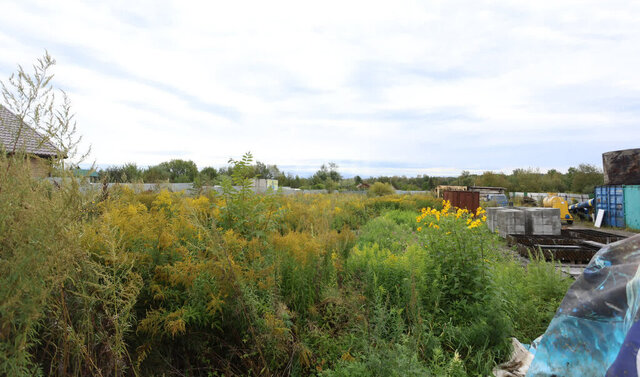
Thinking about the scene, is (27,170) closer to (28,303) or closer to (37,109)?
(37,109)

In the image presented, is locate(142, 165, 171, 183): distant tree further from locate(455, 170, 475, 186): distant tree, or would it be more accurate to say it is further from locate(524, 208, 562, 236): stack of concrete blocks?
locate(455, 170, 475, 186): distant tree

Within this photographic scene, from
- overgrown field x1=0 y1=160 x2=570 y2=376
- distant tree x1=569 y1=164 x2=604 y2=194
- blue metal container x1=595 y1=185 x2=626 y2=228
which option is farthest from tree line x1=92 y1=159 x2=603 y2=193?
overgrown field x1=0 y1=160 x2=570 y2=376

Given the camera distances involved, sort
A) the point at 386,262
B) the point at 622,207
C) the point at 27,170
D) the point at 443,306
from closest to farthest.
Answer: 1. the point at 27,170
2. the point at 443,306
3. the point at 386,262
4. the point at 622,207

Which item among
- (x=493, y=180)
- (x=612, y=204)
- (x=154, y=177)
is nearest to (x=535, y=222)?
(x=612, y=204)

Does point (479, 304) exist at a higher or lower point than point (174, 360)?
higher

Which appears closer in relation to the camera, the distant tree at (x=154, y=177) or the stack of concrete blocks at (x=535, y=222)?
the distant tree at (x=154, y=177)

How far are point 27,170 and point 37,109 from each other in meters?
0.39

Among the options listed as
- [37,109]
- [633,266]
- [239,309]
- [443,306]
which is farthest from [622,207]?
[37,109]

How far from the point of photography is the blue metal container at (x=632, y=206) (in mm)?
13221

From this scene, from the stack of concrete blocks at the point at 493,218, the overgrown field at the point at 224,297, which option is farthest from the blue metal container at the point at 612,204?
the overgrown field at the point at 224,297

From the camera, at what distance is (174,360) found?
2.49 metres

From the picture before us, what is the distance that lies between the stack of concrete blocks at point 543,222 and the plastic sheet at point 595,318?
9.42 metres

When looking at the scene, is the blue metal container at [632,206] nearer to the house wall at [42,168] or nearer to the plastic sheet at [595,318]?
the plastic sheet at [595,318]

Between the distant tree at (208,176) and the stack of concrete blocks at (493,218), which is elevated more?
the distant tree at (208,176)
